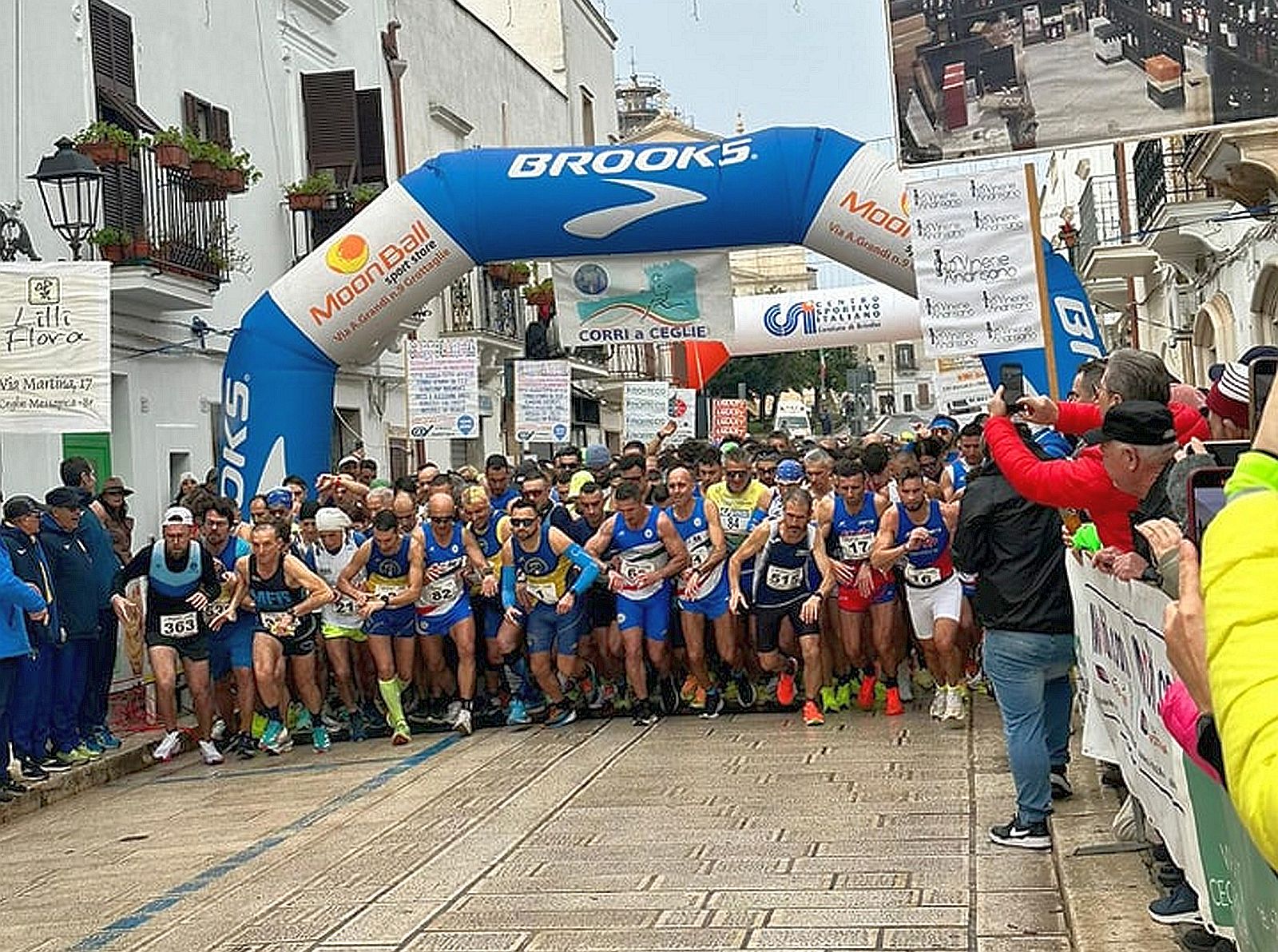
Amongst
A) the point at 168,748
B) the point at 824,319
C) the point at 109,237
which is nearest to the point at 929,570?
the point at 168,748

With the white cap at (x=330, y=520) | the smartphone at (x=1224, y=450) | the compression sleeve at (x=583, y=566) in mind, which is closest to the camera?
the smartphone at (x=1224, y=450)

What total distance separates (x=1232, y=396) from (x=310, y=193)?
1725 centimetres

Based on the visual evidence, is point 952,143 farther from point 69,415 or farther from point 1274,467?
point 1274,467

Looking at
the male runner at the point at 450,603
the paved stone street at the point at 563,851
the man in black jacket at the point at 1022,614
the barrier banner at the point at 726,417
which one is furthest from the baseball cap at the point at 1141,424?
the barrier banner at the point at 726,417

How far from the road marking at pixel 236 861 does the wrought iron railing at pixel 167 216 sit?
258 inches

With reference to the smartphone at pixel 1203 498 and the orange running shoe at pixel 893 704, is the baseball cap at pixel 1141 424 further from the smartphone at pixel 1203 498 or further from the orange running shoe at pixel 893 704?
the orange running shoe at pixel 893 704

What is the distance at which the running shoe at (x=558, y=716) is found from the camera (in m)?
14.0

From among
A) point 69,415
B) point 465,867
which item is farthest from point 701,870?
point 69,415

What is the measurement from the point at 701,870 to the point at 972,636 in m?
5.23

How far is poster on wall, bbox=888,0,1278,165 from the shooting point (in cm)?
1016

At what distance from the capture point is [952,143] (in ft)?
35.5

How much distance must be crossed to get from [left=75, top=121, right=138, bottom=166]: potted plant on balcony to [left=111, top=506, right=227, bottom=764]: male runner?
4.87 meters

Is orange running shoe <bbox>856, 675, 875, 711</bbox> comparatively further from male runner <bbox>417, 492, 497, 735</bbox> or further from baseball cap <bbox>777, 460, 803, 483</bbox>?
male runner <bbox>417, 492, 497, 735</bbox>

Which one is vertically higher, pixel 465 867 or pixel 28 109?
pixel 28 109
